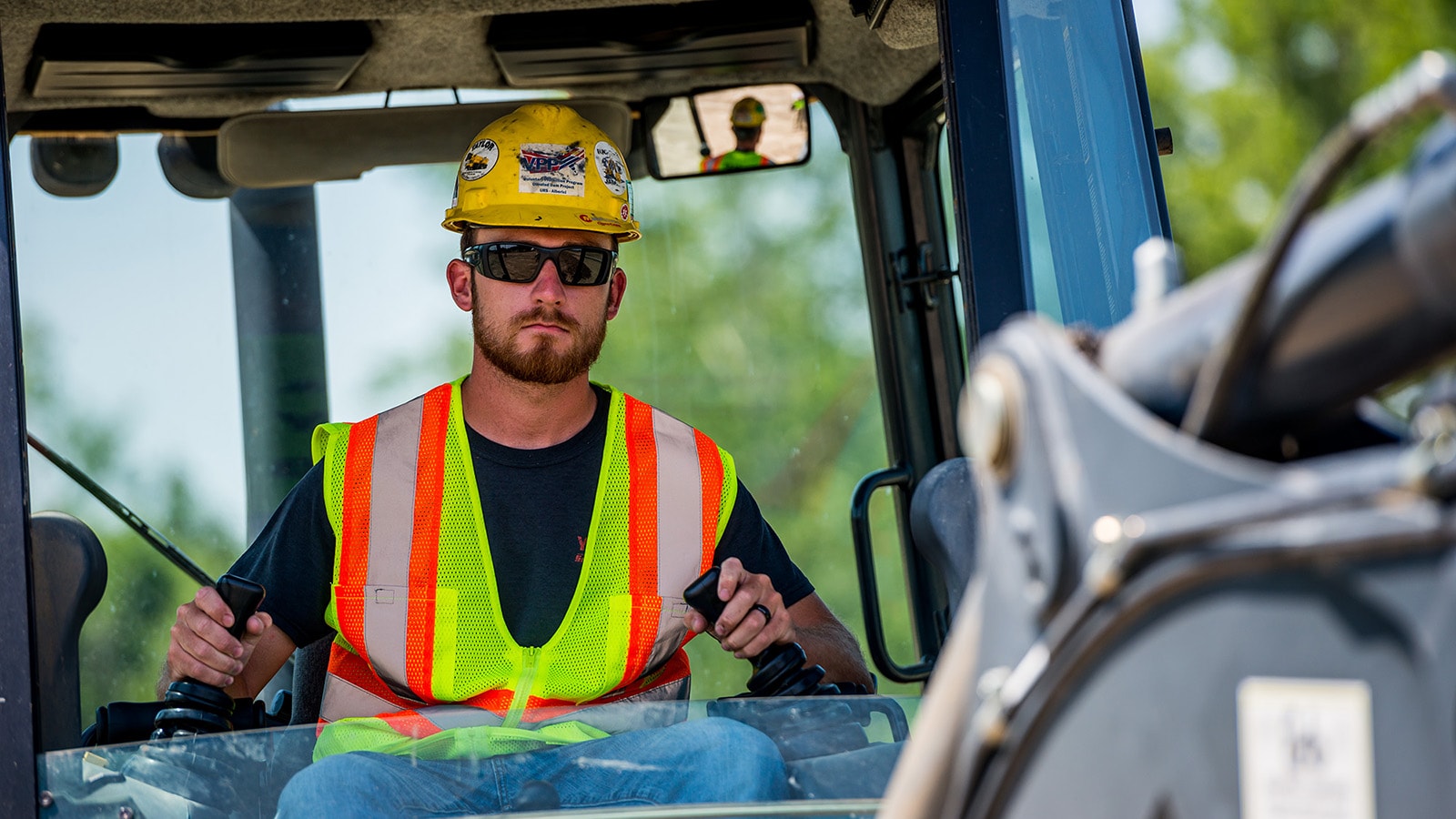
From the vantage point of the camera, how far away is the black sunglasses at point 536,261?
298cm

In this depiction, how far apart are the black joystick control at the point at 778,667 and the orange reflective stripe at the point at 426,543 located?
0.47 m

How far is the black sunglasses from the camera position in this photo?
2.98 meters

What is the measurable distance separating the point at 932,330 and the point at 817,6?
30.2 inches

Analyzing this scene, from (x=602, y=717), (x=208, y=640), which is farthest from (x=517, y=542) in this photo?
(x=602, y=717)

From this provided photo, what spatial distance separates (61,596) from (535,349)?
3.38 ft

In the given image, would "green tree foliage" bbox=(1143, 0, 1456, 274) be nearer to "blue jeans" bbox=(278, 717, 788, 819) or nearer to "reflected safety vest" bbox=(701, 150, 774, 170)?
"reflected safety vest" bbox=(701, 150, 774, 170)

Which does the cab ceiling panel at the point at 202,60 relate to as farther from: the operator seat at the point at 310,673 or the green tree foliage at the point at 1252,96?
the green tree foliage at the point at 1252,96

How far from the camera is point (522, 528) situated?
9.98 ft

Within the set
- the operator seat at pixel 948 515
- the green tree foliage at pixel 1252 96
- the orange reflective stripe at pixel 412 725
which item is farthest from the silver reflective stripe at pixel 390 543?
the green tree foliage at pixel 1252 96

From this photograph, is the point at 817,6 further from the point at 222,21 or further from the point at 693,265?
the point at 222,21

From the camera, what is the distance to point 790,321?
6.09 metres

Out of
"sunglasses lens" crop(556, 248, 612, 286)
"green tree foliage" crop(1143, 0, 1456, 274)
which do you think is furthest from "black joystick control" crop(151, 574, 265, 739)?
"green tree foliage" crop(1143, 0, 1456, 274)

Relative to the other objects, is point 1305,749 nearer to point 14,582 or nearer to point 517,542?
point 14,582

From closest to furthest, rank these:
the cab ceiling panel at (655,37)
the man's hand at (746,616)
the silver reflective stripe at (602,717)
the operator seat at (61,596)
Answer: the silver reflective stripe at (602,717)
the operator seat at (61,596)
the man's hand at (746,616)
the cab ceiling panel at (655,37)
